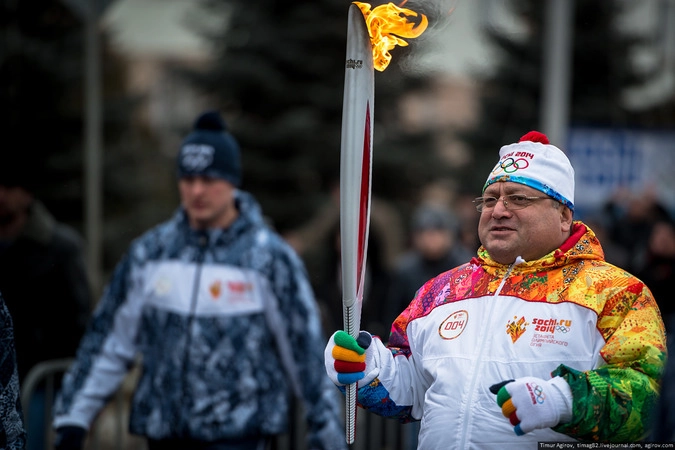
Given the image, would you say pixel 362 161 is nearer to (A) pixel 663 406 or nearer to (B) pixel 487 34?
(A) pixel 663 406

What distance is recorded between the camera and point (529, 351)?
107 inches

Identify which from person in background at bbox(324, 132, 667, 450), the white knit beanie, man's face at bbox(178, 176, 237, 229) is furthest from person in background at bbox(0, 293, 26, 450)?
man's face at bbox(178, 176, 237, 229)

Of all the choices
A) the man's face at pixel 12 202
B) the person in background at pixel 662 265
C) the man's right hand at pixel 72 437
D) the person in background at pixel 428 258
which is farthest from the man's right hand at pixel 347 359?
the person in background at pixel 428 258

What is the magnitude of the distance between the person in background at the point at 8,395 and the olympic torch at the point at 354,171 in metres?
0.94

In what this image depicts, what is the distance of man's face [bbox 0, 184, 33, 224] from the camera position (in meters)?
5.33

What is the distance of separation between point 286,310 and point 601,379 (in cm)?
201

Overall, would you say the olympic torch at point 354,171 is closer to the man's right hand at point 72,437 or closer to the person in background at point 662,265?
the man's right hand at point 72,437

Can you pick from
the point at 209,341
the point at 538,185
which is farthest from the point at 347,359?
the point at 209,341

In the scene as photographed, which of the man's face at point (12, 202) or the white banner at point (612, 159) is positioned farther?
the white banner at point (612, 159)

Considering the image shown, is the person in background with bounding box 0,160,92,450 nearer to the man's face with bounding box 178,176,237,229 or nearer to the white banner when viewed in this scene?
the man's face with bounding box 178,176,237,229

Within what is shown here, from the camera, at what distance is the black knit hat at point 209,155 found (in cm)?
448

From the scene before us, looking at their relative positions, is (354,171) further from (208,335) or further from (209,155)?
(209,155)

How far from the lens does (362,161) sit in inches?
113

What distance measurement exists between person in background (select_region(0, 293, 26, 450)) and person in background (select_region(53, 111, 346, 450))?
1.35m
